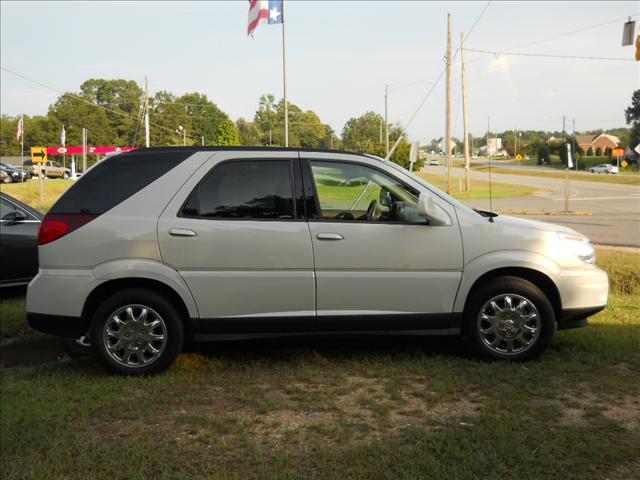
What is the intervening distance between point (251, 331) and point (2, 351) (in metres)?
2.84

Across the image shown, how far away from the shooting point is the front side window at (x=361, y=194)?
4938 mm

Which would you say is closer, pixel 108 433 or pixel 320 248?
pixel 108 433

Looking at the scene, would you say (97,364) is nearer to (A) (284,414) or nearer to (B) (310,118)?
(A) (284,414)

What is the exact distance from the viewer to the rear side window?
15.6ft

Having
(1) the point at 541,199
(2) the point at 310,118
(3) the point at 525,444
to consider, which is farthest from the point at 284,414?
(2) the point at 310,118

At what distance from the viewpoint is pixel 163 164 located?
4875 mm

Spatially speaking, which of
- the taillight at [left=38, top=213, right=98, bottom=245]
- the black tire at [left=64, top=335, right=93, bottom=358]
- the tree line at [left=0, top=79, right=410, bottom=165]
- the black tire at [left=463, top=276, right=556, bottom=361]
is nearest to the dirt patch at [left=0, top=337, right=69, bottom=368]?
the black tire at [left=64, top=335, right=93, bottom=358]

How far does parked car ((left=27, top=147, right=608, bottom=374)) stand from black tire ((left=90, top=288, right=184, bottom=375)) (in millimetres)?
11

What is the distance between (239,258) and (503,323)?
2.15m

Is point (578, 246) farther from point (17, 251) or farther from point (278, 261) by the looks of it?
point (17, 251)

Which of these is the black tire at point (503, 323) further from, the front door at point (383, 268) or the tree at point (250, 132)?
the tree at point (250, 132)

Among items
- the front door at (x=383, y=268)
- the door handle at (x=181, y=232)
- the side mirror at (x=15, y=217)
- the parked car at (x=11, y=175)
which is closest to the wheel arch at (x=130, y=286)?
the door handle at (x=181, y=232)

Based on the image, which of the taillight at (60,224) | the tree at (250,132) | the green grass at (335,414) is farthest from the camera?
the tree at (250,132)

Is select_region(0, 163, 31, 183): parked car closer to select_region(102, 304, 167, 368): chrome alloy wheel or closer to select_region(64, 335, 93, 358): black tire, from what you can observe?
select_region(64, 335, 93, 358): black tire
